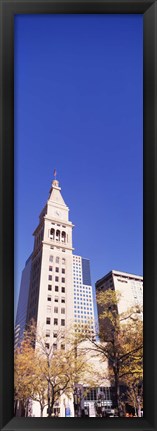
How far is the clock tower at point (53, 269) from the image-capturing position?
3.23 m

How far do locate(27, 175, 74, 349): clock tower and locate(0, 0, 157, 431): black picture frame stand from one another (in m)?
2.01

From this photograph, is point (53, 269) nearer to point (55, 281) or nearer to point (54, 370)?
point (55, 281)

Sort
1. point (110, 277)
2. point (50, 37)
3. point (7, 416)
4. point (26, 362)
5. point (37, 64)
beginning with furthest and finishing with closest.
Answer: point (110, 277) → point (26, 362) → point (37, 64) → point (50, 37) → point (7, 416)

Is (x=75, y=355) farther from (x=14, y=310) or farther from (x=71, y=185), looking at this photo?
(x=14, y=310)

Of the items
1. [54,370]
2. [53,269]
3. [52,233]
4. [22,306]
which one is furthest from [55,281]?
[22,306]

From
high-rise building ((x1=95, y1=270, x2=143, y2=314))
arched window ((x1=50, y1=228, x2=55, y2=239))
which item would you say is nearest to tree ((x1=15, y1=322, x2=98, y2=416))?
high-rise building ((x1=95, y1=270, x2=143, y2=314))

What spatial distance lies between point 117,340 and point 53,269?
1.10m

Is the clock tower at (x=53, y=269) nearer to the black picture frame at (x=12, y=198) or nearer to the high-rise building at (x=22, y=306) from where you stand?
the high-rise building at (x=22, y=306)

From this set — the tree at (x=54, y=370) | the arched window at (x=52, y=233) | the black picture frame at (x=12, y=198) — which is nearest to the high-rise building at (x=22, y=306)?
the tree at (x=54, y=370)

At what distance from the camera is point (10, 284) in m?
1.12

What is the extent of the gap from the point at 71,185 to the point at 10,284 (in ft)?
7.01

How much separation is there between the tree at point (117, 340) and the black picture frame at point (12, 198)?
54.3 inches

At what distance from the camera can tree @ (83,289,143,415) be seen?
103 inches

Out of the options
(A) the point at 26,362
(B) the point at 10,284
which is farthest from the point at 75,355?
(B) the point at 10,284
